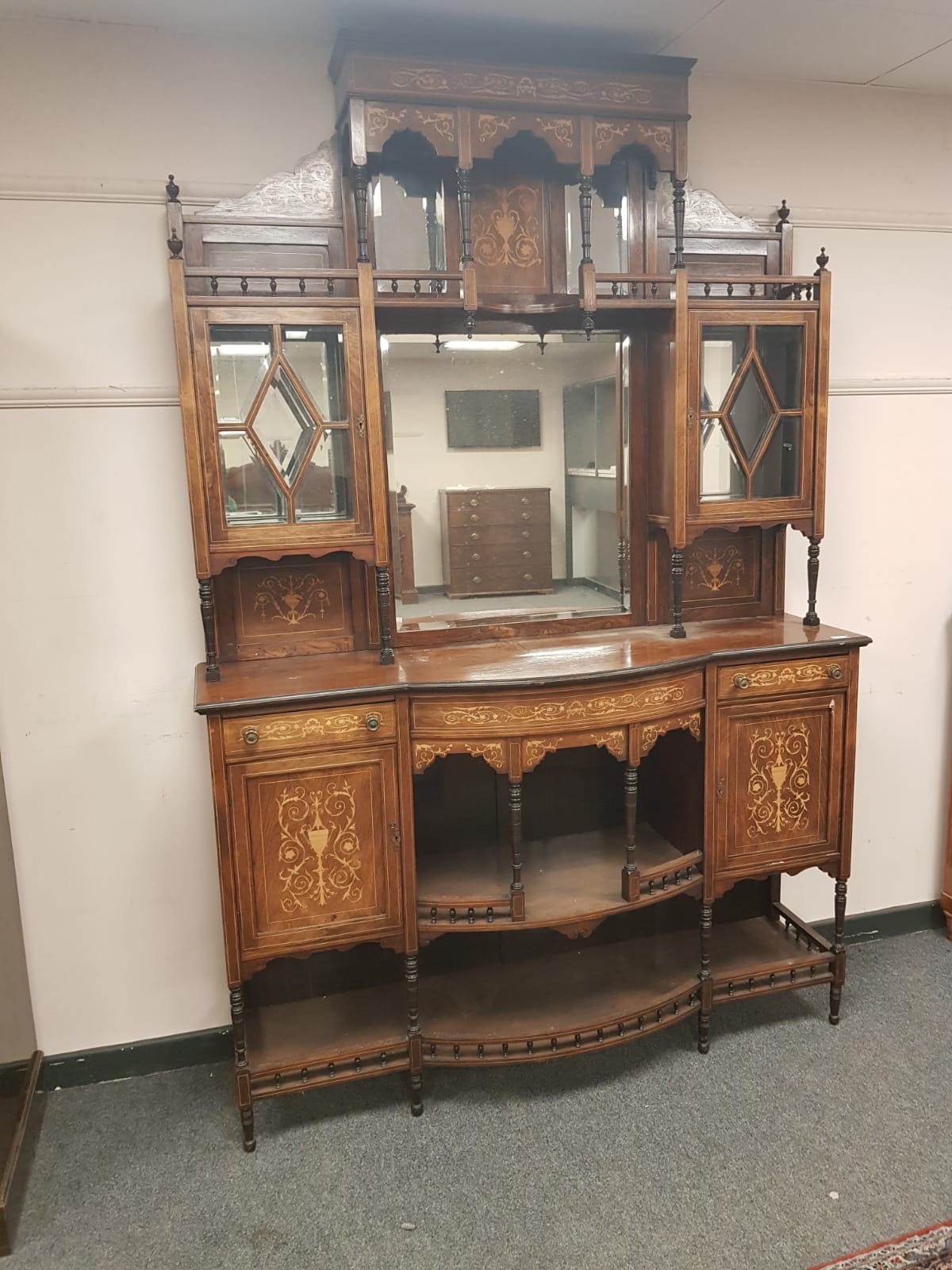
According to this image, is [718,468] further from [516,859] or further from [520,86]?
[516,859]

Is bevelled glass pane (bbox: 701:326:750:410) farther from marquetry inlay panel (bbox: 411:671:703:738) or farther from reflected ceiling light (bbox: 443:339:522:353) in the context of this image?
marquetry inlay panel (bbox: 411:671:703:738)

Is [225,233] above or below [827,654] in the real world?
above

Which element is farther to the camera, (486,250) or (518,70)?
(486,250)

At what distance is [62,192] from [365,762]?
161 cm

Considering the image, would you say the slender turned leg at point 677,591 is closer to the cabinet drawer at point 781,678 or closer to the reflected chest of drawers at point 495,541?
the cabinet drawer at point 781,678

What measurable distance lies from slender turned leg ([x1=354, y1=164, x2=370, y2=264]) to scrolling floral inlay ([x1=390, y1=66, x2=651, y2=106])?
8.7 inches

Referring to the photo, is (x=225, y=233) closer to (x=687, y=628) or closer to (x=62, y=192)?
(x=62, y=192)

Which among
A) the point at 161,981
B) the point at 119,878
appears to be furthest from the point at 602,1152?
the point at 119,878

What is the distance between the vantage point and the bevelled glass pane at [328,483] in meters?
2.29

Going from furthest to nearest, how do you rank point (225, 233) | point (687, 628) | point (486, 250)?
point (687, 628) < point (486, 250) < point (225, 233)

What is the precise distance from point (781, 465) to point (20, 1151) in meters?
2.70

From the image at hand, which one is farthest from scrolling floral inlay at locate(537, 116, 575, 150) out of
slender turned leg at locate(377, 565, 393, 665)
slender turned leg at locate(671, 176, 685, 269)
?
slender turned leg at locate(377, 565, 393, 665)

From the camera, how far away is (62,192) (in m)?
2.29

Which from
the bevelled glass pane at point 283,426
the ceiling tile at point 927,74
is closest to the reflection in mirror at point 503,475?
the bevelled glass pane at point 283,426
